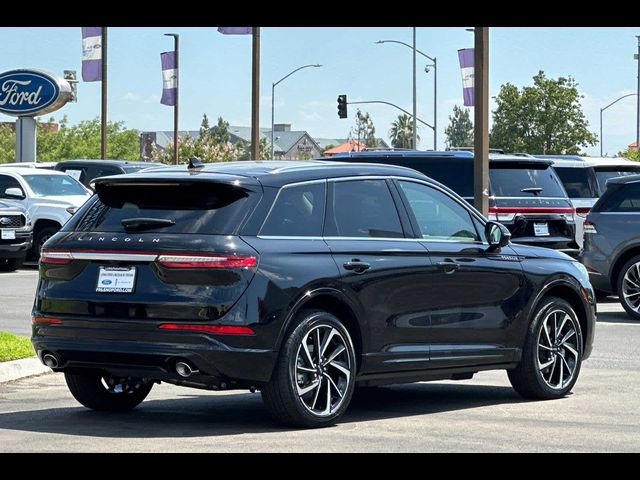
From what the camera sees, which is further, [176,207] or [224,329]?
[176,207]

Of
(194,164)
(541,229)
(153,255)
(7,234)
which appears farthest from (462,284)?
(7,234)

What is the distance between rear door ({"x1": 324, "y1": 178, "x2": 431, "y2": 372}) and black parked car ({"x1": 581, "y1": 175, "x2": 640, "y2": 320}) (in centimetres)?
837

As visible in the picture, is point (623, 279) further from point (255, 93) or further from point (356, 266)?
point (255, 93)

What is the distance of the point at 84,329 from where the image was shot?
30.3 feet

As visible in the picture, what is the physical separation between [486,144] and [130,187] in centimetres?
1314

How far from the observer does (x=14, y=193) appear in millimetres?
27906

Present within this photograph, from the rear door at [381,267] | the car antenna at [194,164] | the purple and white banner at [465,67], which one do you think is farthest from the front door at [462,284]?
the purple and white banner at [465,67]

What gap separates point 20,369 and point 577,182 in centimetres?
1484

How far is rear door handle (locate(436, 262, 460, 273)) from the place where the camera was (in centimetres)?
1027

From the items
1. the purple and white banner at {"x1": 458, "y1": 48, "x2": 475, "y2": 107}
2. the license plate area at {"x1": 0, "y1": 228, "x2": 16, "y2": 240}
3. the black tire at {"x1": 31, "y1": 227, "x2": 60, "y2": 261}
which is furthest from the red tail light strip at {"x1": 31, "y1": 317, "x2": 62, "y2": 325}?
the purple and white banner at {"x1": 458, "y1": 48, "x2": 475, "y2": 107}

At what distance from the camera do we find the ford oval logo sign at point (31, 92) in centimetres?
4350
